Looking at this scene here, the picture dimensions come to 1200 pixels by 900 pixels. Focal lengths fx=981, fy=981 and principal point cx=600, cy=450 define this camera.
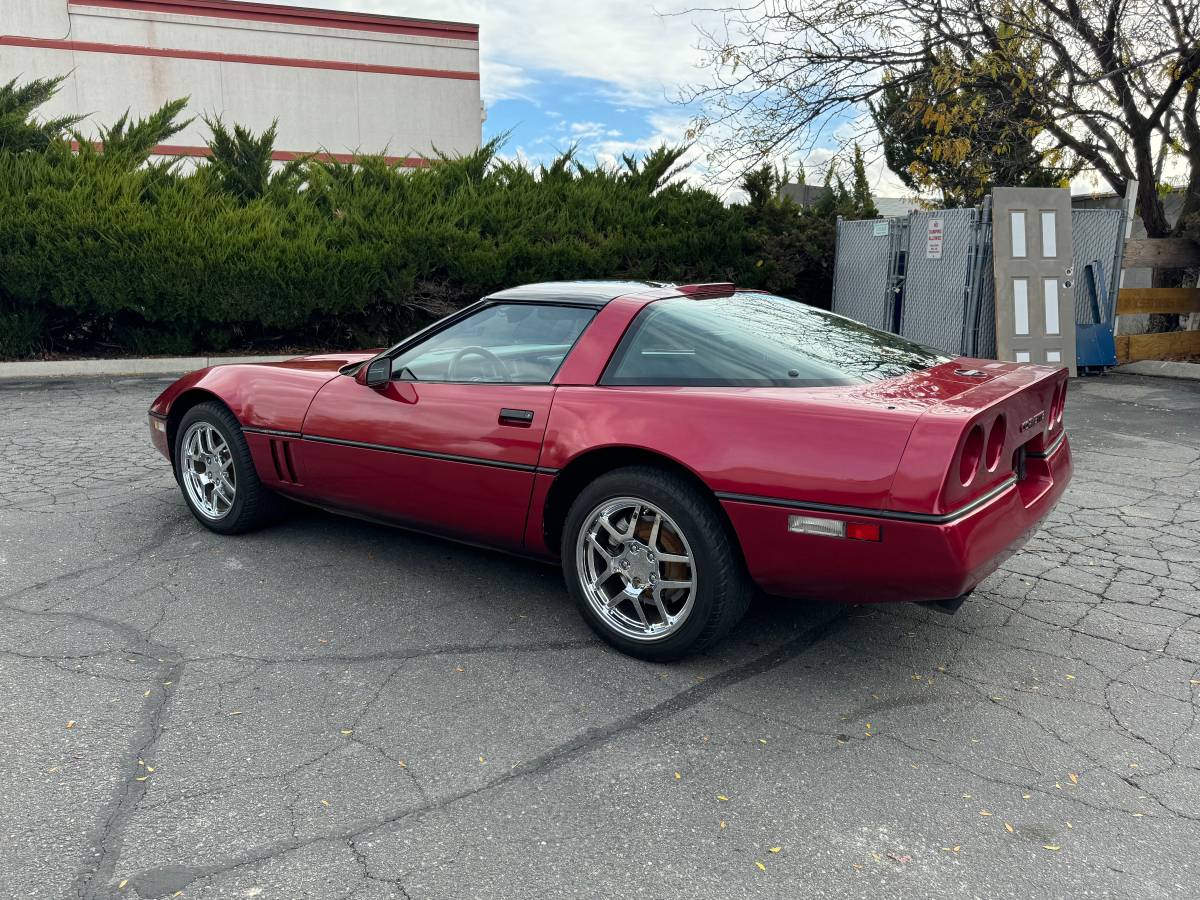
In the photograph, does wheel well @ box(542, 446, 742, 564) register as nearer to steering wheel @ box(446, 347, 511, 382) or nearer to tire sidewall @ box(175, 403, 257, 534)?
steering wheel @ box(446, 347, 511, 382)

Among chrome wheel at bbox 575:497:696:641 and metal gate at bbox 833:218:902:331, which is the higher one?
metal gate at bbox 833:218:902:331

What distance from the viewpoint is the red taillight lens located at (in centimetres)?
294

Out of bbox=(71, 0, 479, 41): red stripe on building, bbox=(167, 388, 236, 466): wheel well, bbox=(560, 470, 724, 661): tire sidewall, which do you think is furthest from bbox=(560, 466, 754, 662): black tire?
bbox=(71, 0, 479, 41): red stripe on building

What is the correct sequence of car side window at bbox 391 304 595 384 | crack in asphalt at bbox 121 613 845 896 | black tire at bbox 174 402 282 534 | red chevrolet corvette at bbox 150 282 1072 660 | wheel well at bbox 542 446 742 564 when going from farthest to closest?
black tire at bbox 174 402 282 534 < car side window at bbox 391 304 595 384 < wheel well at bbox 542 446 742 564 < red chevrolet corvette at bbox 150 282 1072 660 < crack in asphalt at bbox 121 613 845 896

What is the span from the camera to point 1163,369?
36.0 ft

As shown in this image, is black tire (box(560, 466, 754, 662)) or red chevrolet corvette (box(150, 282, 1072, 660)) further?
black tire (box(560, 466, 754, 662))

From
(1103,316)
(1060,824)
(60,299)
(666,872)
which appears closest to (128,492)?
(666,872)

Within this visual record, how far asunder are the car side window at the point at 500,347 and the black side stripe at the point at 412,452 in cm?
32

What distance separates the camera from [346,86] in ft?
85.4

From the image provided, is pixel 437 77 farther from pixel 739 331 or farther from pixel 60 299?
pixel 739 331

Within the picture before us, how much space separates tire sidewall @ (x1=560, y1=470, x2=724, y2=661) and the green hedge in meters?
8.98

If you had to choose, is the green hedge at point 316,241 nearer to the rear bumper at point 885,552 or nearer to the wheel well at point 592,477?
the wheel well at point 592,477

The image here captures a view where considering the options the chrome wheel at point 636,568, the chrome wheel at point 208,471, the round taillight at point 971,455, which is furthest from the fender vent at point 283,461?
the round taillight at point 971,455

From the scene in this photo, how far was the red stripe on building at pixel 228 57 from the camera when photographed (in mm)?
23297
